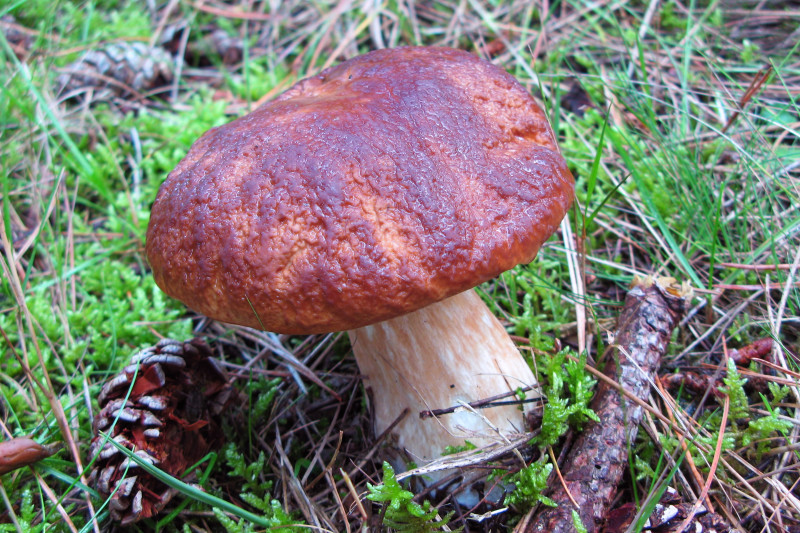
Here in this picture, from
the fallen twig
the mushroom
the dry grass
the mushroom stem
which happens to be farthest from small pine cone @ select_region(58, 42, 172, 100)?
the fallen twig

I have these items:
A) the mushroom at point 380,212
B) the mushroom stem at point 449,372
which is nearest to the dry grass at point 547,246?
the mushroom stem at point 449,372

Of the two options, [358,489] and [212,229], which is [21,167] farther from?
[358,489]

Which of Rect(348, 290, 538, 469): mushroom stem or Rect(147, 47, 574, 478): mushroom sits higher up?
Rect(147, 47, 574, 478): mushroom

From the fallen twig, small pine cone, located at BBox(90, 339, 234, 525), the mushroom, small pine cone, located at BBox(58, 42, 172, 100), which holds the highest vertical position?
small pine cone, located at BBox(58, 42, 172, 100)

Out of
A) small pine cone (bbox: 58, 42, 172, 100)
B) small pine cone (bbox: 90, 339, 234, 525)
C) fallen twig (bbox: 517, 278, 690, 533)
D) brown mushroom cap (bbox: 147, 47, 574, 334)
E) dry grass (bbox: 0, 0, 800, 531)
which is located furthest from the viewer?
small pine cone (bbox: 58, 42, 172, 100)

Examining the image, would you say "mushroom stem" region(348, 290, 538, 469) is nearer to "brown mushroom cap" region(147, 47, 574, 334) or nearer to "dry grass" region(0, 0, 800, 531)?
"dry grass" region(0, 0, 800, 531)

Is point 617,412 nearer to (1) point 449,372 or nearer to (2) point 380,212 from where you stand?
(1) point 449,372

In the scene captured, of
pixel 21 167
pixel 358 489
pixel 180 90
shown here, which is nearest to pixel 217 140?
pixel 358 489

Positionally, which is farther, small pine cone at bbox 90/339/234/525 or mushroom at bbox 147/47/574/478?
small pine cone at bbox 90/339/234/525
